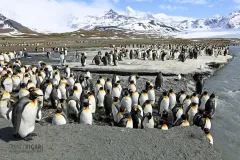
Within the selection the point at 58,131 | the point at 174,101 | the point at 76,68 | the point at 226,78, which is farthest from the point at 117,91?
the point at 226,78

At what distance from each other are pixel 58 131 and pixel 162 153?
9.06ft

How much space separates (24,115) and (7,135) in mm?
953

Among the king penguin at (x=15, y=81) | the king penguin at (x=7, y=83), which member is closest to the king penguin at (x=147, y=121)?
Result: the king penguin at (x=7, y=83)

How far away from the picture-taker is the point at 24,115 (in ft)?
20.2

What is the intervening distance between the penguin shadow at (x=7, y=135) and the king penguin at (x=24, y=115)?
9.8 inches

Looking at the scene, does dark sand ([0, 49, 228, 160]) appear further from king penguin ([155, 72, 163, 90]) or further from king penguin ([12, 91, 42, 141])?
king penguin ([155, 72, 163, 90])

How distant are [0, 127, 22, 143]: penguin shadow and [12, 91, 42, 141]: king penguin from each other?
0.82ft

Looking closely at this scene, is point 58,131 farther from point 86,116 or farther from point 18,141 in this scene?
point 86,116

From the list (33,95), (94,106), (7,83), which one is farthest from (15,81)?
(33,95)

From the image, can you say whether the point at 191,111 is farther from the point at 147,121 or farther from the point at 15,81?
the point at 15,81

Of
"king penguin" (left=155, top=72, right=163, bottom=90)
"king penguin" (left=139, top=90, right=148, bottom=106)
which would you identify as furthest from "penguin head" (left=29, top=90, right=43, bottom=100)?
"king penguin" (left=155, top=72, right=163, bottom=90)

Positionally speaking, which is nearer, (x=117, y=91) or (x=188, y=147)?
(x=188, y=147)

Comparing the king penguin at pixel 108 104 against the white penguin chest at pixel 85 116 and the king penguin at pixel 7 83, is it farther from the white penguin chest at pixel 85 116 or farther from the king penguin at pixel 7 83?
the king penguin at pixel 7 83

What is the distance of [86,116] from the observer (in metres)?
9.37
